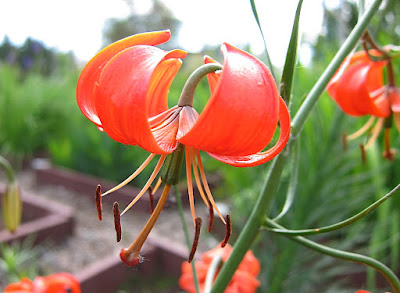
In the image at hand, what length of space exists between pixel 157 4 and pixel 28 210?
444 inches

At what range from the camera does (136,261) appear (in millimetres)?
291

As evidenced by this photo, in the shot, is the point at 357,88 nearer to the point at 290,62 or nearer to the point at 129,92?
the point at 290,62

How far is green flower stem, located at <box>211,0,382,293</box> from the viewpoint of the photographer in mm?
329

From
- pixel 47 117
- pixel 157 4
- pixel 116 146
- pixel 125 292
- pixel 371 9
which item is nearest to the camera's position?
pixel 371 9

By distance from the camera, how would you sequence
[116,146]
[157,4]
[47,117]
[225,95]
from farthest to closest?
[157,4] → [47,117] → [116,146] → [225,95]

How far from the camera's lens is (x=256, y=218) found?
351 mm

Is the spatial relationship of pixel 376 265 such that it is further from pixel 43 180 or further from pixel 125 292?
pixel 43 180

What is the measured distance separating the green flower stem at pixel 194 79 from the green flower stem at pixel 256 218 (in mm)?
95

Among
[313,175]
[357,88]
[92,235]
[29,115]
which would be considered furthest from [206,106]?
[29,115]

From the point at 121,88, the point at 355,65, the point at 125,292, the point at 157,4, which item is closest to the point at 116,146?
the point at 125,292

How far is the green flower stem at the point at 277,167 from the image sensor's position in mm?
329

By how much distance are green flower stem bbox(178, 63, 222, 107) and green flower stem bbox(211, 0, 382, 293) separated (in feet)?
0.31

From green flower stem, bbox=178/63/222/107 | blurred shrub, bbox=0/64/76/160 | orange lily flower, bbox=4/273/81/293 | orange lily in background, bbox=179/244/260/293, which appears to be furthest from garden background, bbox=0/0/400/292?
orange lily flower, bbox=4/273/81/293

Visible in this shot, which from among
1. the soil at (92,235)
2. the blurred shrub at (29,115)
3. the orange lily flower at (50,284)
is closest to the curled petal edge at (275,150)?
the orange lily flower at (50,284)
